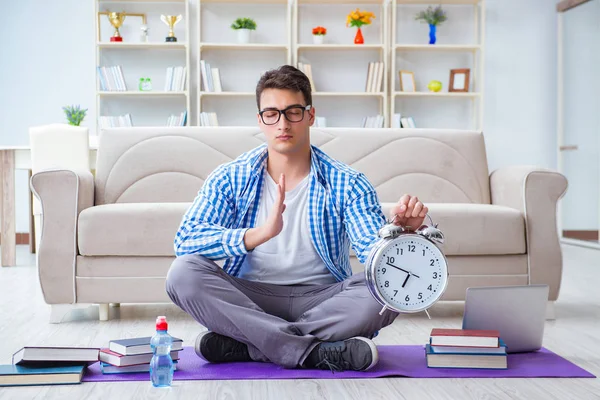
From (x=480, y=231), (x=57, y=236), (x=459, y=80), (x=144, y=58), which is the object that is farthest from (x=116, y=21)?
(x=480, y=231)

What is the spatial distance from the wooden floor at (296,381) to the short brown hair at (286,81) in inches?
32.2

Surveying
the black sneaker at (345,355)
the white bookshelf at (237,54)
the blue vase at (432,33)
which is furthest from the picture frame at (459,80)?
the black sneaker at (345,355)

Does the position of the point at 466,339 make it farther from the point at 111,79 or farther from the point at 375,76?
the point at 111,79

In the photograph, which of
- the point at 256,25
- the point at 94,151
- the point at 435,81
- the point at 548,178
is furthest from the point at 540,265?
the point at 256,25

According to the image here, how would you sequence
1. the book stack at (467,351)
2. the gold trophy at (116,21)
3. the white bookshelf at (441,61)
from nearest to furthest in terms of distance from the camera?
the book stack at (467,351), the gold trophy at (116,21), the white bookshelf at (441,61)

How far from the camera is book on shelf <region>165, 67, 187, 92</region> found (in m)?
6.35

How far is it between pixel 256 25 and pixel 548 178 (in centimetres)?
402

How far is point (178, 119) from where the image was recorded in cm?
636

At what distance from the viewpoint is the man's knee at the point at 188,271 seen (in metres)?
2.06

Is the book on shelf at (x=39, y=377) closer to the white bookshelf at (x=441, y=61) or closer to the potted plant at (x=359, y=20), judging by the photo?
the potted plant at (x=359, y=20)

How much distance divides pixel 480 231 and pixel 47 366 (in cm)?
174

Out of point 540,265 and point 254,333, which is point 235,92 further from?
point 254,333

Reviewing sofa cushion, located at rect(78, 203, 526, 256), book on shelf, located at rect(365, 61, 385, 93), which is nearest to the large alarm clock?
sofa cushion, located at rect(78, 203, 526, 256)

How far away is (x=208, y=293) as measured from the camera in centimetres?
205
